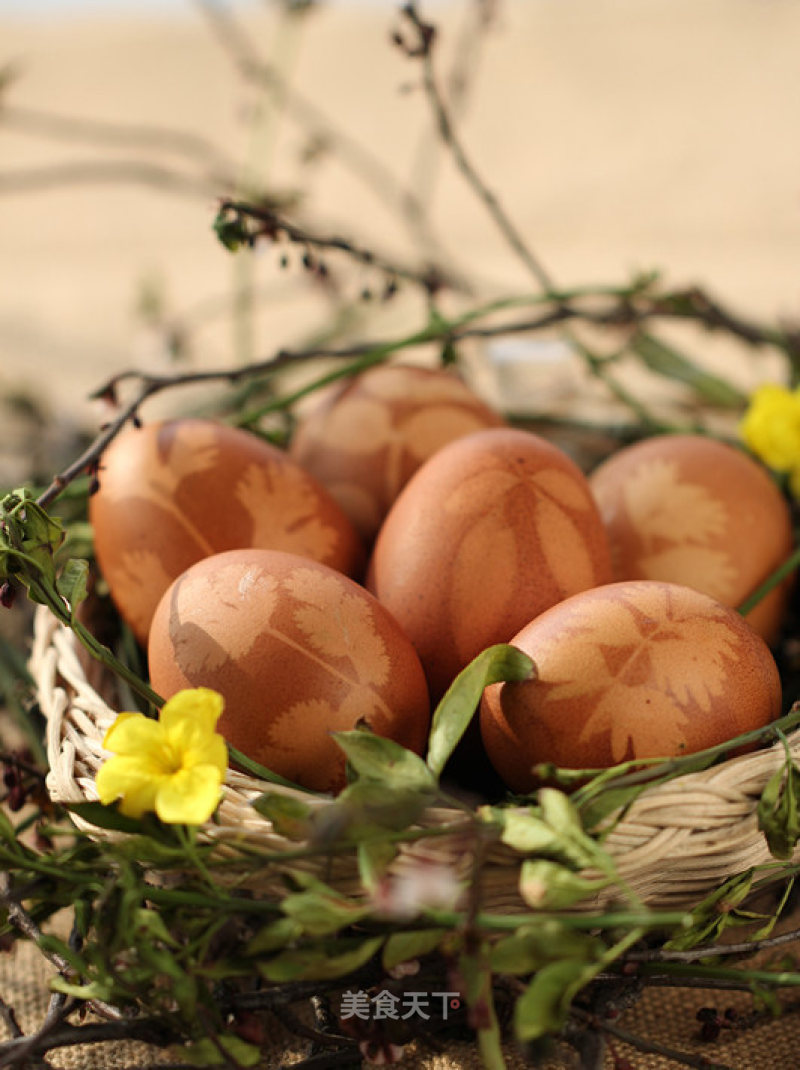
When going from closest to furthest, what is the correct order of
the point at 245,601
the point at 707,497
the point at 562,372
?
the point at 245,601 → the point at 707,497 → the point at 562,372

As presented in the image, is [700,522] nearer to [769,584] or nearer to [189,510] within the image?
[769,584]

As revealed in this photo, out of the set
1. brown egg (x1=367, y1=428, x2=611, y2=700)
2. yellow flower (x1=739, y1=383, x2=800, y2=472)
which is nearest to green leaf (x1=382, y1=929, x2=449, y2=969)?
brown egg (x1=367, y1=428, x2=611, y2=700)

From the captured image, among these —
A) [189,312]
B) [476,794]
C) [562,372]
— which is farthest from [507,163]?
[476,794]

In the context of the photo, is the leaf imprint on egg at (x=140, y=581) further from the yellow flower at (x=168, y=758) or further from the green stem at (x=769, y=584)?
the green stem at (x=769, y=584)

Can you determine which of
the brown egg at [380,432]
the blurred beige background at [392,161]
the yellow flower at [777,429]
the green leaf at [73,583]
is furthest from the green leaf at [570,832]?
the blurred beige background at [392,161]

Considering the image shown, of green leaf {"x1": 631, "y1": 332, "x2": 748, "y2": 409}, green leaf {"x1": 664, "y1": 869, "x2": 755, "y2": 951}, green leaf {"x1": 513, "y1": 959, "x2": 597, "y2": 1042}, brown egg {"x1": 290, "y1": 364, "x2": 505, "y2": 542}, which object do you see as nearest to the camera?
green leaf {"x1": 513, "y1": 959, "x2": 597, "y2": 1042}

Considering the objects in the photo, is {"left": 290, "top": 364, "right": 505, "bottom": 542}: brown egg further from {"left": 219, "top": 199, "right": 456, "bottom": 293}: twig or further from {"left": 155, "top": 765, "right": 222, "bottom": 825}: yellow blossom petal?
{"left": 155, "top": 765, "right": 222, "bottom": 825}: yellow blossom petal

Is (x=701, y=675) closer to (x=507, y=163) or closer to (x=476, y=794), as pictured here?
(x=476, y=794)
